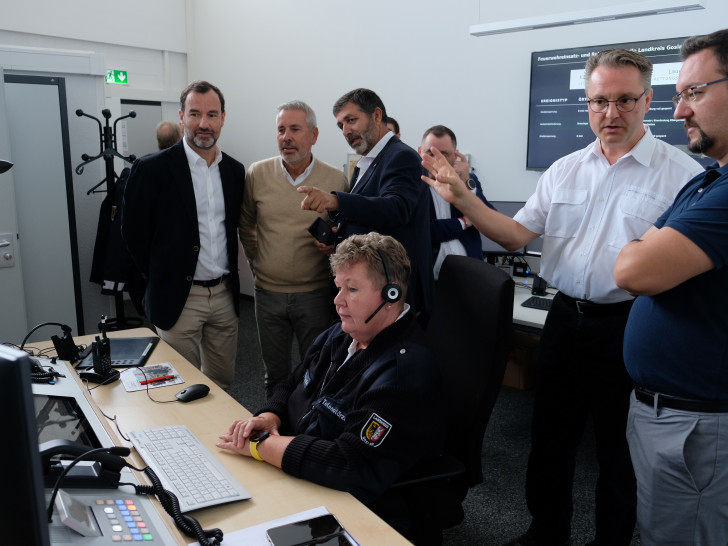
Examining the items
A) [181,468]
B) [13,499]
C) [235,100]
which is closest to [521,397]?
[181,468]

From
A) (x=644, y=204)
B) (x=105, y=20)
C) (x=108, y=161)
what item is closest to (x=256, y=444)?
(x=644, y=204)

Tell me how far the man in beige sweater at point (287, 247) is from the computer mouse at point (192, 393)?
973 millimetres

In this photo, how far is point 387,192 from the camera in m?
2.53

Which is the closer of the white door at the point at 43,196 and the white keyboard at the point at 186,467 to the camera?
the white keyboard at the point at 186,467

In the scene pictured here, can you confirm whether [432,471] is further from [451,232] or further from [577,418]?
[451,232]

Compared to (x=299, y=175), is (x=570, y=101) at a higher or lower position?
higher

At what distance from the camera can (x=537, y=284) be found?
3.45m

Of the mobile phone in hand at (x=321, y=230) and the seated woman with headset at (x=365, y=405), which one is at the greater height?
the mobile phone in hand at (x=321, y=230)

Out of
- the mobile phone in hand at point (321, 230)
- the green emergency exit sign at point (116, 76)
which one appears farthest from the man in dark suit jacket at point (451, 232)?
the green emergency exit sign at point (116, 76)

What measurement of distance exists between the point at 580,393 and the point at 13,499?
1.75 m

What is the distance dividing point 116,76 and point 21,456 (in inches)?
230

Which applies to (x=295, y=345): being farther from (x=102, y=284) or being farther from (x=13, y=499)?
(x=13, y=499)

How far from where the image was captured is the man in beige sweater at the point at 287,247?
9.32 ft

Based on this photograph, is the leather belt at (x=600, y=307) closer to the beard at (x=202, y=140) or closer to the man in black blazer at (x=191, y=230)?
the man in black blazer at (x=191, y=230)
